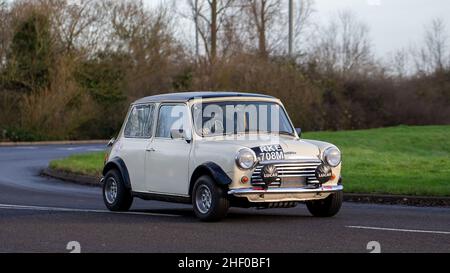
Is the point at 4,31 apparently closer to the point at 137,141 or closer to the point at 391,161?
the point at 391,161

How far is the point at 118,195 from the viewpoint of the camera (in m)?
15.3

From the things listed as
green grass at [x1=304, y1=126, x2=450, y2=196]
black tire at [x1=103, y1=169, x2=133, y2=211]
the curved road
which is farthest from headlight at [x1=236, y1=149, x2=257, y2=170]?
green grass at [x1=304, y1=126, x2=450, y2=196]

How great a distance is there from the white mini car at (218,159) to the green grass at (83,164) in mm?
9536

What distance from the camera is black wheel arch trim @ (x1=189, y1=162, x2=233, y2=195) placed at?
12938 mm

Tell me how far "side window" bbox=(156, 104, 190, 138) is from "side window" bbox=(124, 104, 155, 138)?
24cm

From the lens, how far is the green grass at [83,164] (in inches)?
1007

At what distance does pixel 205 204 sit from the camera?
43.8 ft

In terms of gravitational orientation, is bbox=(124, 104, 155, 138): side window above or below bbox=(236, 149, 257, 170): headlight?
above

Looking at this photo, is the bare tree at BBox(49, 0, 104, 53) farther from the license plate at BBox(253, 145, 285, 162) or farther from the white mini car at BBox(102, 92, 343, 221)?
the license plate at BBox(253, 145, 285, 162)

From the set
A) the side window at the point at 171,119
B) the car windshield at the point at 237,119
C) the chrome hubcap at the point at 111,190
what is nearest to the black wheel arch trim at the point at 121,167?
the chrome hubcap at the point at 111,190

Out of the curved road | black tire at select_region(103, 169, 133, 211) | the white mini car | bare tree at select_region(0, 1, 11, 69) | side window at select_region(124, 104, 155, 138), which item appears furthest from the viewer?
bare tree at select_region(0, 1, 11, 69)
